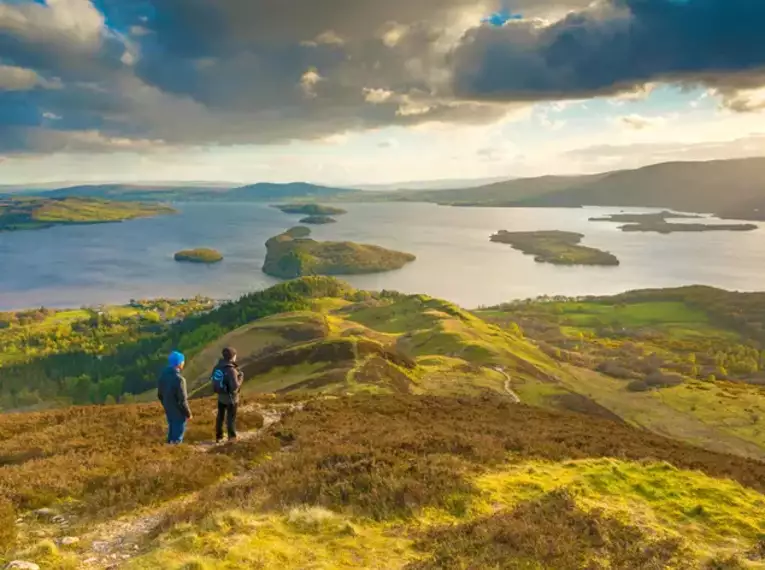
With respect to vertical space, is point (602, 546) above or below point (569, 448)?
above

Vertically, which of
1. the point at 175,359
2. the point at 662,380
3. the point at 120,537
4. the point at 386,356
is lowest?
the point at 662,380

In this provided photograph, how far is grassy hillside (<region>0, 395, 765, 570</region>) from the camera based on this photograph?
12.1 metres

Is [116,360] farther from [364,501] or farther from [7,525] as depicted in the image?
[364,501]

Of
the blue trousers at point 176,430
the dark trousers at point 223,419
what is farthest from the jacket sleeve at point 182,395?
the dark trousers at point 223,419

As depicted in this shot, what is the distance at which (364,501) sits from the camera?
15.0 metres

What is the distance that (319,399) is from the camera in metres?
35.2

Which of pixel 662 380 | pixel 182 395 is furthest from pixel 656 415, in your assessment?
pixel 182 395

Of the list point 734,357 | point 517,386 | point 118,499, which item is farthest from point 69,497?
point 734,357

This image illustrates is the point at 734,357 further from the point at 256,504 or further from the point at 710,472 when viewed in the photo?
the point at 256,504

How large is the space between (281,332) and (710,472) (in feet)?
353

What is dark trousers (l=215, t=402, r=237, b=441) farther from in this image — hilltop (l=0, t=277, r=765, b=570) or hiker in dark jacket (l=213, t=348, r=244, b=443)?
hilltop (l=0, t=277, r=765, b=570)

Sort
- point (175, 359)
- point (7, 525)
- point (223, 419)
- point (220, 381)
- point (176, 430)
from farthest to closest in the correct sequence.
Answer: point (223, 419)
point (176, 430)
point (220, 381)
point (175, 359)
point (7, 525)

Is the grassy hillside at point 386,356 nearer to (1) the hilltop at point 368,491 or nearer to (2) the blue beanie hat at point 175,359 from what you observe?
(1) the hilltop at point 368,491

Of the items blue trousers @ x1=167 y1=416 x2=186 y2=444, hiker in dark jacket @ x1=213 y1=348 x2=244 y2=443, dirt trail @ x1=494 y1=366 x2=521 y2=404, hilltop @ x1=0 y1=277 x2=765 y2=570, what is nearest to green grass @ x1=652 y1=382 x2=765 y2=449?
dirt trail @ x1=494 y1=366 x2=521 y2=404
